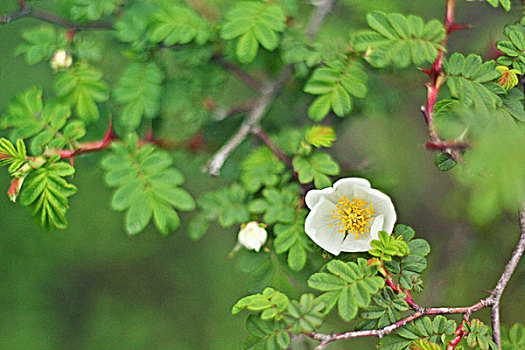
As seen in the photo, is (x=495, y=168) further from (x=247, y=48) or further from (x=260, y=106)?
(x=260, y=106)

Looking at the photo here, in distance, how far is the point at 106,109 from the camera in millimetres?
1657

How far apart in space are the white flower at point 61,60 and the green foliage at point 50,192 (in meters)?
0.39

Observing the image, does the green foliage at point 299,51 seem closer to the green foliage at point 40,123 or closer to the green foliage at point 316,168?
the green foliage at point 316,168

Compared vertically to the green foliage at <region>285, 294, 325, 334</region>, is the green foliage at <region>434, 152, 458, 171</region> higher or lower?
higher

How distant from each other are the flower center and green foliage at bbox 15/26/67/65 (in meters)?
0.93

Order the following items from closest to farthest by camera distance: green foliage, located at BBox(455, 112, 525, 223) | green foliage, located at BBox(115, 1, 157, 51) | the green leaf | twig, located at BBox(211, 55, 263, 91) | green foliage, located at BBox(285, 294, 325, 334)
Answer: green foliage, located at BBox(455, 112, 525, 223) < green foliage, located at BBox(285, 294, 325, 334) < the green leaf < green foliage, located at BBox(115, 1, 157, 51) < twig, located at BBox(211, 55, 263, 91)

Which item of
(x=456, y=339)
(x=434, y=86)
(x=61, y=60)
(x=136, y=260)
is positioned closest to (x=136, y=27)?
(x=61, y=60)

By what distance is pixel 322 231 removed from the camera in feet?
3.90

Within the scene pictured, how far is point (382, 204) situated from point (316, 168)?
0.19 meters

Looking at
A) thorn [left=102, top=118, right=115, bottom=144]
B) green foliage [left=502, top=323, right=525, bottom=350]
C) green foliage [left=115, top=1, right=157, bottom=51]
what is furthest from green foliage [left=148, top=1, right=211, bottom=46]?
green foliage [left=502, top=323, right=525, bottom=350]

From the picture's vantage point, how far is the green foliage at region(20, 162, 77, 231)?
46.6 inches

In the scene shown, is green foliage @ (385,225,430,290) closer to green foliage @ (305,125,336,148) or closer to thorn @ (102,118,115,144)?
green foliage @ (305,125,336,148)

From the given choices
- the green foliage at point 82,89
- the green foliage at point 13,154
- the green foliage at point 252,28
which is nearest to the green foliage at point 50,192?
the green foliage at point 13,154

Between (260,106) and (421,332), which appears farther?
(260,106)
